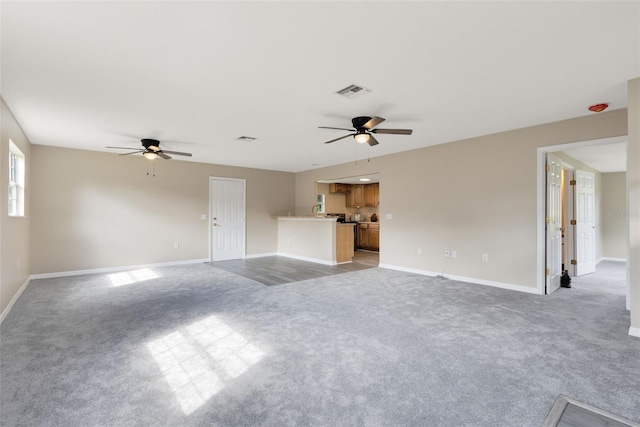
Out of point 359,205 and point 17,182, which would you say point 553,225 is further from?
point 17,182

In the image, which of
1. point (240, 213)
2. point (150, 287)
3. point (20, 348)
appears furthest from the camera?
point (240, 213)

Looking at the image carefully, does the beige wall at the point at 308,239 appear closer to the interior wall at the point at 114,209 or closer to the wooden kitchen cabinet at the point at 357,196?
the interior wall at the point at 114,209

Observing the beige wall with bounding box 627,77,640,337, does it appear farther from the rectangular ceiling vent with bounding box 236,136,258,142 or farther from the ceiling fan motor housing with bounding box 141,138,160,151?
the ceiling fan motor housing with bounding box 141,138,160,151

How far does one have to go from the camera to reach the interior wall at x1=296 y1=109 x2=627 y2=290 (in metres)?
4.29

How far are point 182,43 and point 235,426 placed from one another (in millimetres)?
2586

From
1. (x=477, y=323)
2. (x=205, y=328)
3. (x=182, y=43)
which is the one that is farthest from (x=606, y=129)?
(x=205, y=328)

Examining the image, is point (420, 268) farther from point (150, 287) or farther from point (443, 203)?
point (150, 287)

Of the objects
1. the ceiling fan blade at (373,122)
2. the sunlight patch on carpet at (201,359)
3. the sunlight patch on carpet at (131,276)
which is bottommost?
the sunlight patch on carpet at (201,359)

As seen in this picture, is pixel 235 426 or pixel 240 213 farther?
pixel 240 213

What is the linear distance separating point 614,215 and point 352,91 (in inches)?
334

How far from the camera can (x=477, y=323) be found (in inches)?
124

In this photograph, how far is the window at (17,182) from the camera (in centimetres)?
426

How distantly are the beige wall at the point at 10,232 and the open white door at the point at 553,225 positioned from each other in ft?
22.5

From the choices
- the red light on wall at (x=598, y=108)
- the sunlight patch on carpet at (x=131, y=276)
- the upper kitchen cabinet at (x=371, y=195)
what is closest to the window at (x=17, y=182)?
the sunlight patch on carpet at (x=131, y=276)
